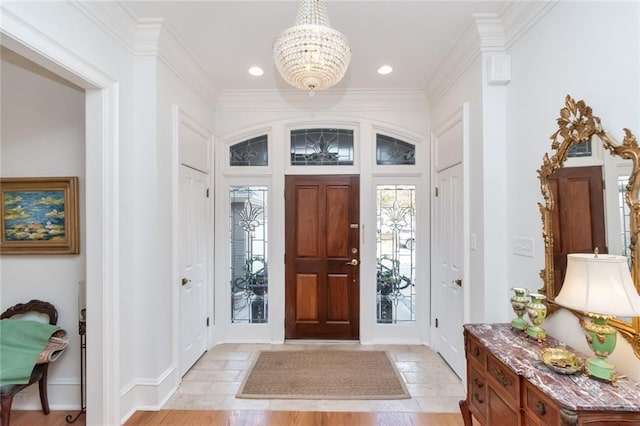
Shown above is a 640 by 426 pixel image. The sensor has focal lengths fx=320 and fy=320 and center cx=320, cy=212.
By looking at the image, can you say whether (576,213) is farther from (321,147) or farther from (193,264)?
(193,264)

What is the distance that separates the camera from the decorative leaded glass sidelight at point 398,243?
12.5 feet

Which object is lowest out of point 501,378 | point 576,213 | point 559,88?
point 501,378

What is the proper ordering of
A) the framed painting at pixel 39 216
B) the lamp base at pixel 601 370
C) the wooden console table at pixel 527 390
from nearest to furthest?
1. the wooden console table at pixel 527 390
2. the lamp base at pixel 601 370
3. the framed painting at pixel 39 216

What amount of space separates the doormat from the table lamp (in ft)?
5.48

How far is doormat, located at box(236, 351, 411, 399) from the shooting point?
2693 millimetres

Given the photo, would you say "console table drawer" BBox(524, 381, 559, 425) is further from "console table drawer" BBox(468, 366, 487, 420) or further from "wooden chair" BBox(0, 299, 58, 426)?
"wooden chair" BBox(0, 299, 58, 426)

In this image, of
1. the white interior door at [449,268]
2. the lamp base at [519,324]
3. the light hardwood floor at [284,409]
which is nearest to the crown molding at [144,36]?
the white interior door at [449,268]

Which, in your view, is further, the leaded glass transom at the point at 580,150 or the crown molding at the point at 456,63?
the crown molding at the point at 456,63

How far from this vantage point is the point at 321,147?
3873mm

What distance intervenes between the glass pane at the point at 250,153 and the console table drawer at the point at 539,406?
321cm

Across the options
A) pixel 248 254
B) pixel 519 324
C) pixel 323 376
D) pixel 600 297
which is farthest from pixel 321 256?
pixel 600 297

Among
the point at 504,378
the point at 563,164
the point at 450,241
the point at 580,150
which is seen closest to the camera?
the point at 504,378

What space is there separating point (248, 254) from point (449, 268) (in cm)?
227

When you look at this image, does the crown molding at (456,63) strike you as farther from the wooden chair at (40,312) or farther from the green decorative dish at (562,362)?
the wooden chair at (40,312)
